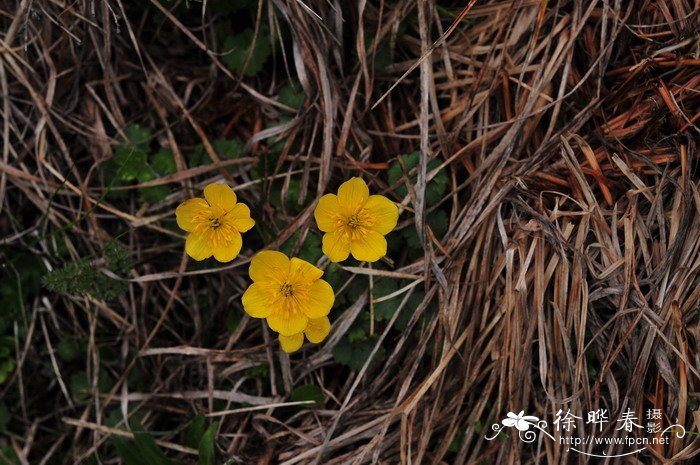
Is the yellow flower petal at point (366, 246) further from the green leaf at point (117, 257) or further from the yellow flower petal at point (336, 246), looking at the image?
the green leaf at point (117, 257)

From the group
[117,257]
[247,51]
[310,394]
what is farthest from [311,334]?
[247,51]

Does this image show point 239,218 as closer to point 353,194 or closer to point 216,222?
point 216,222

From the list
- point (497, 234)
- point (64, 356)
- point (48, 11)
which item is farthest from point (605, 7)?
point (64, 356)

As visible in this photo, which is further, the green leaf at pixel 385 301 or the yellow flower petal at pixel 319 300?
the green leaf at pixel 385 301

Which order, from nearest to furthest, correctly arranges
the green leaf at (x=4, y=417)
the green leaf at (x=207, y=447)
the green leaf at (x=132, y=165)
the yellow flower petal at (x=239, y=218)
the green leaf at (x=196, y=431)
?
the yellow flower petal at (x=239, y=218) < the green leaf at (x=207, y=447) < the green leaf at (x=196, y=431) < the green leaf at (x=132, y=165) < the green leaf at (x=4, y=417)

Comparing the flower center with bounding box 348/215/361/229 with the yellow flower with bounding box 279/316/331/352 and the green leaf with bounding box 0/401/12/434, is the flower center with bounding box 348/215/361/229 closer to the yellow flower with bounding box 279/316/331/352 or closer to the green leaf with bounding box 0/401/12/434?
the yellow flower with bounding box 279/316/331/352

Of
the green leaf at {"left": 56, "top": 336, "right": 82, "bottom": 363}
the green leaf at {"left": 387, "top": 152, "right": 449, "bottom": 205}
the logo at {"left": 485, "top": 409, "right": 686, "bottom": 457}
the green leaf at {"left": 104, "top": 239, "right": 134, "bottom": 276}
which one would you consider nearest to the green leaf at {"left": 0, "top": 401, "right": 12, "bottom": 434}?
the green leaf at {"left": 56, "top": 336, "right": 82, "bottom": 363}

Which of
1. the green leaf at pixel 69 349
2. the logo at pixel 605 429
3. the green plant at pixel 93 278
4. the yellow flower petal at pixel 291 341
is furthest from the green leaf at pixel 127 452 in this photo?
the logo at pixel 605 429
